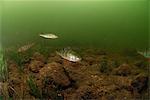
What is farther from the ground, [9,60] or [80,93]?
[9,60]

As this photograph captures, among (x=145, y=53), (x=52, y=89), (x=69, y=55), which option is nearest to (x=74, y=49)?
(x=69, y=55)

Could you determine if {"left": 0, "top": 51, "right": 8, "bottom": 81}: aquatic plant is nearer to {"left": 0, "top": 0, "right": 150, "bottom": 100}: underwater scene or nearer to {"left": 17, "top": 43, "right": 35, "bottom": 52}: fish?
{"left": 0, "top": 0, "right": 150, "bottom": 100}: underwater scene

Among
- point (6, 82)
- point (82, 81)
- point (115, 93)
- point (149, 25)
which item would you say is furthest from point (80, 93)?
point (149, 25)

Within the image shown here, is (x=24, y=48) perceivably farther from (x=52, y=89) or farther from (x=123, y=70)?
(x=123, y=70)

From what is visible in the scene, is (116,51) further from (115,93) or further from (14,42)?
(14,42)

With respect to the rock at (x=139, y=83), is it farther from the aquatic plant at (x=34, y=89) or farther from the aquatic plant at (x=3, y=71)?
the aquatic plant at (x=3, y=71)

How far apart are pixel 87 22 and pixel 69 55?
355 mm

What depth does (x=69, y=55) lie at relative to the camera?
2.50m

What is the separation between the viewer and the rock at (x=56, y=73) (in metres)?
2.54

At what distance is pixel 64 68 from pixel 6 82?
0.50m

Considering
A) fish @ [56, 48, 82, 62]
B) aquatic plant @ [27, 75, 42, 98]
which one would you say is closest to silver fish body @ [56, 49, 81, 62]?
fish @ [56, 48, 82, 62]

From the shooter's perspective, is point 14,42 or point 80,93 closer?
point 80,93

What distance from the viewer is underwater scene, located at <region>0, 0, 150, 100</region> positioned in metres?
2.55

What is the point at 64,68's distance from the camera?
2.60 m
